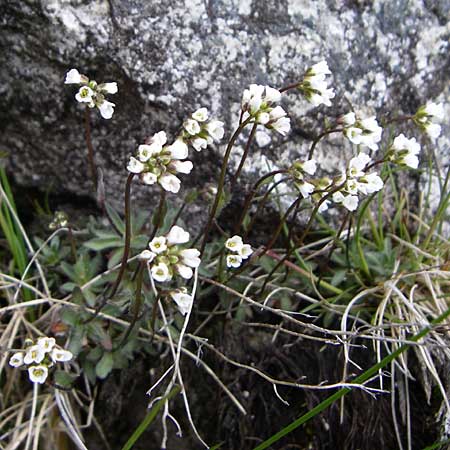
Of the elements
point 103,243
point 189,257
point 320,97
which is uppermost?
point 320,97

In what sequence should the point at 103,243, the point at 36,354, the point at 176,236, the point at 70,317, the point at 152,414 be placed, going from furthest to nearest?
the point at 103,243, the point at 70,317, the point at 36,354, the point at 176,236, the point at 152,414

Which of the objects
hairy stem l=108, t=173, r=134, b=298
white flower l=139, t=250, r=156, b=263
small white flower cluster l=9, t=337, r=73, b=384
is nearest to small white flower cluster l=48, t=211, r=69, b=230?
hairy stem l=108, t=173, r=134, b=298

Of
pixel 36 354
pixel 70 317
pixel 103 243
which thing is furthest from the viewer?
pixel 103 243

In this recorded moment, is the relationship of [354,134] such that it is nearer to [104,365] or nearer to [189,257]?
[189,257]

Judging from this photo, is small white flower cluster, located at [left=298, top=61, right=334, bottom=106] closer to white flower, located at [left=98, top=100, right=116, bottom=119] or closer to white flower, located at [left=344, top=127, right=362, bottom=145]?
white flower, located at [left=344, top=127, right=362, bottom=145]

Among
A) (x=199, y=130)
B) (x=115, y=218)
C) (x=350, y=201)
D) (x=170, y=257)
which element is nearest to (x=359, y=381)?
(x=350, y=201)

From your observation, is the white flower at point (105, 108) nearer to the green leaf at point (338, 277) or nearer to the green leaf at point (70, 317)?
the green leaf at point (70, 317)

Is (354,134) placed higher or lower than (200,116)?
higher

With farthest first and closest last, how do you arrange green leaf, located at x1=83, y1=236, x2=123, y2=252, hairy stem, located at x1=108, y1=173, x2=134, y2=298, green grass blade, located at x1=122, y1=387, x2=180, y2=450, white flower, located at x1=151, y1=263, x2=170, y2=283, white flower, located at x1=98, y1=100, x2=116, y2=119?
green leaf, located at x1=83, y1=236, x2=123, y2=252 → white flower, located at x1=98, y1=100, x2=116, y2=119 → hairy stem, located at x1=108, y1=173, x2=134, y2=298 → white flower, located at x1=151, y1=263, x2=170, y2=283 → green grass blade, located at x1=122, y1=387, x2=180, y2=450
